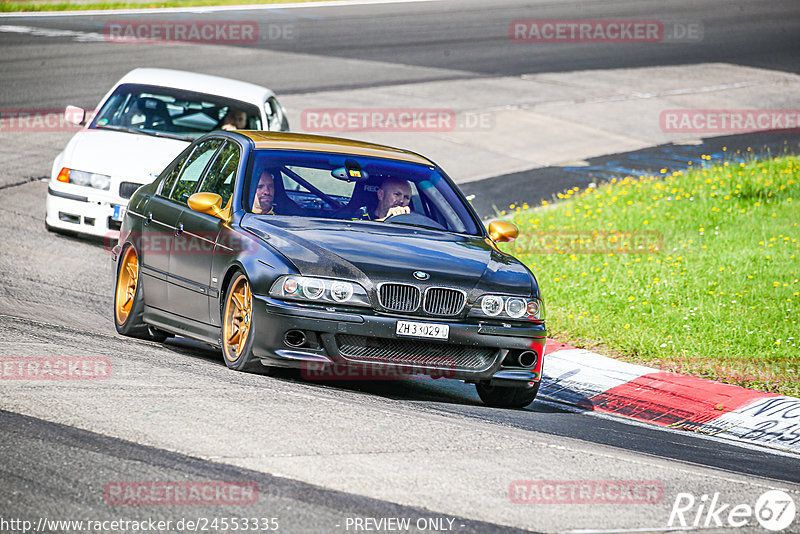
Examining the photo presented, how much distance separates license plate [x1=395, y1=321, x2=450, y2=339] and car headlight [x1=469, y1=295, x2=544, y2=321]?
0.72 feet

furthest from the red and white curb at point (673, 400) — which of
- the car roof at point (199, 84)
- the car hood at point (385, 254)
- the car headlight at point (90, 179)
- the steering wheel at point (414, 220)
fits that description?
the car roof at point (199, 84)

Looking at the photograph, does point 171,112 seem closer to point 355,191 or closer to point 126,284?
point 126,284

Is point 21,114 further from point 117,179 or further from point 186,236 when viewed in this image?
point 186,236

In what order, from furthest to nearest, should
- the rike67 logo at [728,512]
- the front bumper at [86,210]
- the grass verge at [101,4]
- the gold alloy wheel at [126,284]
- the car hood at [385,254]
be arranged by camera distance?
the grass verge at [101,4]
the front bumper at [86,210]
the gold alloy wheel at [126,284]
the car hood at [385,254]
the rike67 logo at [728,512]

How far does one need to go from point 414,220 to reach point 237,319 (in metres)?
1.56

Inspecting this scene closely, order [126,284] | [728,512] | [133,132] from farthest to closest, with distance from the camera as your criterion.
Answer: [133,132] < [126,284] < [728,512]

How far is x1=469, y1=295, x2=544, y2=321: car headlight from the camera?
7738 mm

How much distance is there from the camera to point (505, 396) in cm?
830

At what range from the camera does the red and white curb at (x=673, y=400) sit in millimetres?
8578

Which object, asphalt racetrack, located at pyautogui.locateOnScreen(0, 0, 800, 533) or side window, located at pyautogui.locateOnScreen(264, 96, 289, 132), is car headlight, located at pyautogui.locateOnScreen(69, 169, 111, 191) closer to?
asphalt racetrack, located at pyautogui.locateOnScreen(0, 0, 800, 533)

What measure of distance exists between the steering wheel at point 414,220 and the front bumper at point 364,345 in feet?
4.23

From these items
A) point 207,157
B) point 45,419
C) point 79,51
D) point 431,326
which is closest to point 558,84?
point 79,51

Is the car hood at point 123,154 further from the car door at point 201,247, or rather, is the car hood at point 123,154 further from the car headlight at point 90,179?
the car door at point 201,247

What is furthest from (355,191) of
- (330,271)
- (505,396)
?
(505,396)
